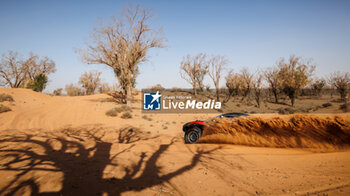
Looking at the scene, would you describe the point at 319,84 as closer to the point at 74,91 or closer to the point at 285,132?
the point at 285,132

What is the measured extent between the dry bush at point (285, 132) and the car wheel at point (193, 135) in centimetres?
23

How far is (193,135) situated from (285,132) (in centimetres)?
353

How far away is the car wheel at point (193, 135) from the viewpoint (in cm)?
727

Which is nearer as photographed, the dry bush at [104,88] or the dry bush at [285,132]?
the dry bush at [285,132]

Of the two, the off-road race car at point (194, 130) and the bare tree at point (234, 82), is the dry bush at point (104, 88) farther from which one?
the off-road race car at point (194, 130)

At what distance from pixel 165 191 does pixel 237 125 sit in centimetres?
431

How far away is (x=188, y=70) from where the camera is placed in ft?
127

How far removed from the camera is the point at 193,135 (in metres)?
7.39

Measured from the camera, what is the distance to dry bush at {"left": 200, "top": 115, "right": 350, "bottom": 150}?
4691mm

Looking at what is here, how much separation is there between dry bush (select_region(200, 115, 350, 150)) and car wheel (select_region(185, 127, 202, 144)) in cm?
23

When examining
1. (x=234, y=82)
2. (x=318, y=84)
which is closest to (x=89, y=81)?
(x=234, y=82)

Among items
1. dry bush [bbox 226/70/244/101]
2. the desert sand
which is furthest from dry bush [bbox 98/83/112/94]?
the desert sand

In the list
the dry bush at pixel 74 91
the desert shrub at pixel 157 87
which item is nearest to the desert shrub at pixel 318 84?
the desert shrub at pixel 157 87

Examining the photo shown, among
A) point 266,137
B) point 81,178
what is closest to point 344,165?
point 266,137
